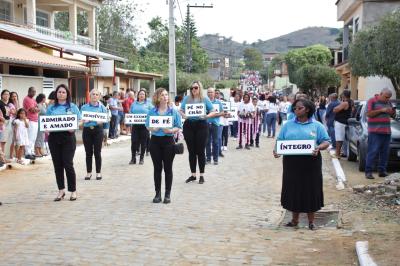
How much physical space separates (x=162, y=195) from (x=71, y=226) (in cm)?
245

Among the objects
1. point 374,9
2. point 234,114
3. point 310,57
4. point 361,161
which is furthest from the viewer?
point 310,57

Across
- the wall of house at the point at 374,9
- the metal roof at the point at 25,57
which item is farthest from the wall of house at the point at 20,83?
the wall of house at the point at 374,9

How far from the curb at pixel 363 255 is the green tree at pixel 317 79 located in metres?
46.9

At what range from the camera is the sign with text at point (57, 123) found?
9070mm

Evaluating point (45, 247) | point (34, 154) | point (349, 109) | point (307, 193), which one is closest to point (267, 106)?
point (349, 109)

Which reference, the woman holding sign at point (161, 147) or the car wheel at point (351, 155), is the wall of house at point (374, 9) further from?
the woman holding sign at point (161, 147)

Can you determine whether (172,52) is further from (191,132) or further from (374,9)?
(374,9)

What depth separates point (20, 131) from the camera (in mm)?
13336

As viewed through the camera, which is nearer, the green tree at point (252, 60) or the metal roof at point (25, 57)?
the metal roof at point (25, 57)

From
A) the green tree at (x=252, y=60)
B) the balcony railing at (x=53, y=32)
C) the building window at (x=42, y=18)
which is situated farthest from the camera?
the green tree at (x=252, y=60)

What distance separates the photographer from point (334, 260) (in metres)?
6.07

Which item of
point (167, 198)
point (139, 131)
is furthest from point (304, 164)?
point (139, 131)

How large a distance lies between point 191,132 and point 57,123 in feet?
9.77

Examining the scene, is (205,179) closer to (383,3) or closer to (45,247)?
(45,247)
